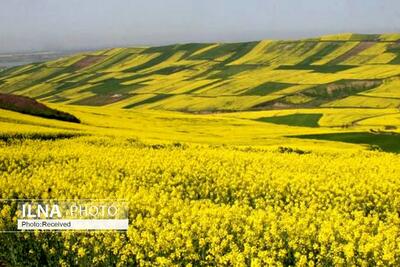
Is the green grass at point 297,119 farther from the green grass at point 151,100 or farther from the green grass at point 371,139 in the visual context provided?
the green grass at point 151,100

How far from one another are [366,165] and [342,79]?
11160cm

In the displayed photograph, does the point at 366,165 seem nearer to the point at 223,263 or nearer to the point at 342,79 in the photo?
the point at 223,263

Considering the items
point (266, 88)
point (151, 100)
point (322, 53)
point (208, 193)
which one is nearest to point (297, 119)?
point (266, 88)

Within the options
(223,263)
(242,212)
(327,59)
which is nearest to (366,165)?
(242,212)

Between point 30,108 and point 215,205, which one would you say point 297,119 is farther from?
point 215,205

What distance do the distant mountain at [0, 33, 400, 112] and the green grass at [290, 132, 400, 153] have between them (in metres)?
56.8

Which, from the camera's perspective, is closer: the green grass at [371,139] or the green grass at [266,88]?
the green grass at [371,139]

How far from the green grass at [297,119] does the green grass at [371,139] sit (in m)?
30.2

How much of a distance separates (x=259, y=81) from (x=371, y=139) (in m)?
96.3

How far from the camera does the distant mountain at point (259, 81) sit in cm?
12131

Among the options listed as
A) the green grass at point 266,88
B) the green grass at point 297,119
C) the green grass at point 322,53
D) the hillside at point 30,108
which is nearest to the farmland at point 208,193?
the hillside at point 30,108

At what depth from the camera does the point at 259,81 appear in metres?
143

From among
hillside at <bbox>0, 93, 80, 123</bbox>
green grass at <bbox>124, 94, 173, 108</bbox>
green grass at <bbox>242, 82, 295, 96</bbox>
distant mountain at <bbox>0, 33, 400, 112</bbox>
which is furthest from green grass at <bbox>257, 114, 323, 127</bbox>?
green grass at <bbox>124, 94, 173, 108</bbox>

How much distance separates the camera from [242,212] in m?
14.7
